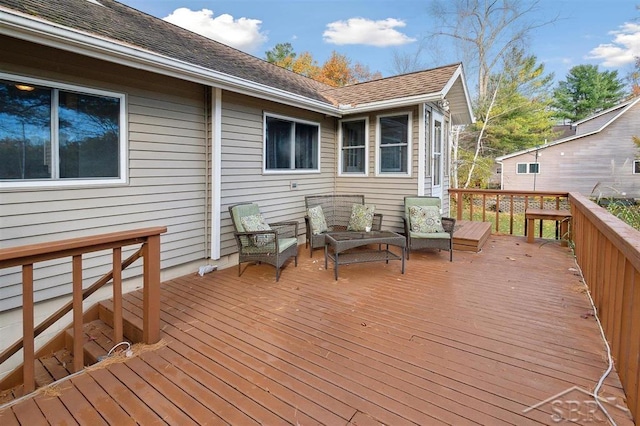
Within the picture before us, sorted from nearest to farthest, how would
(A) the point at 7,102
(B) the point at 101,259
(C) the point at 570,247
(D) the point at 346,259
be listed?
(A) the point at 7,102 < (B) the point at 101,259 < (D) the point at 346,259 < (C) the point at 570,247

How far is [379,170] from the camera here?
6820 millimetres

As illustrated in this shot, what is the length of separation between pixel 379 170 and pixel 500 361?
4.77m

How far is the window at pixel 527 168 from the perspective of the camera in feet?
64.5

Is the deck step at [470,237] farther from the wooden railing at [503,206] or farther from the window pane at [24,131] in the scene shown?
the window pane at [24,131]

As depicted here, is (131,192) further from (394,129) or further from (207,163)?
(394,129)

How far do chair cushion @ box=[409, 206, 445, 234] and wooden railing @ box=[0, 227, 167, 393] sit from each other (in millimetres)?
4100

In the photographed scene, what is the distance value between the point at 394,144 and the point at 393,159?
11.7 inches

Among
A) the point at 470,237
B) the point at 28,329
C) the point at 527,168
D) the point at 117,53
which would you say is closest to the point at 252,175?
the point at 117,53

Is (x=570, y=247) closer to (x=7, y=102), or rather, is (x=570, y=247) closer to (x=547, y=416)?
(x=547, y=416)

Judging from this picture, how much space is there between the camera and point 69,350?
338 centimetres

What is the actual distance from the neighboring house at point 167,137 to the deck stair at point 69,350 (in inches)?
17.9

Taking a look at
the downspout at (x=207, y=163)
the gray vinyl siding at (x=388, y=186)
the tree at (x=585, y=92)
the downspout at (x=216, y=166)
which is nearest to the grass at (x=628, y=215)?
the gray vinyl siding at (x=388, y=186)

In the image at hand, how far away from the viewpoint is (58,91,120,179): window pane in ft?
11.5

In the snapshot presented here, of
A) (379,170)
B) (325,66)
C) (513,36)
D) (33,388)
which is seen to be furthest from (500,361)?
(325,66)
